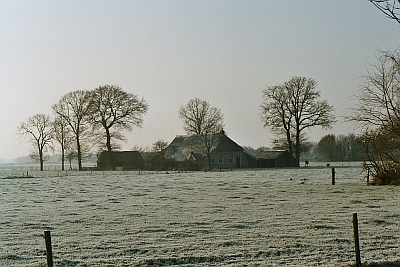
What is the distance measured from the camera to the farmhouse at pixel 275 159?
80688mm

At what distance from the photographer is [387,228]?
50.6ft

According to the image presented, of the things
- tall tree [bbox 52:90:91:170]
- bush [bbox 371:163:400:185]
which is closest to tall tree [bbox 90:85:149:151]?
tall tree [bbox 52:90:91:170]

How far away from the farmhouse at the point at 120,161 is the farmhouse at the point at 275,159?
20949mm

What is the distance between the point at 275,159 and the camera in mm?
81750

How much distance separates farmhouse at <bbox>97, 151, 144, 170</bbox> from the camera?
3042 inches

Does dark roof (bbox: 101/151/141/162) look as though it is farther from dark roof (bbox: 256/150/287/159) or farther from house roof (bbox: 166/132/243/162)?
dark roof (bbox: 256/150/287/159)

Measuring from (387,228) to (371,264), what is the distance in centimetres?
573

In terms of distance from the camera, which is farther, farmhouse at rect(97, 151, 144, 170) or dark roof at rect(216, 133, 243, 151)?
dark roof at rect(216, 133, 243, 151)

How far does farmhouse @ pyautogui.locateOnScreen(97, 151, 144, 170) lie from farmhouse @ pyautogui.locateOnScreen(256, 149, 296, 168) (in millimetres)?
20949

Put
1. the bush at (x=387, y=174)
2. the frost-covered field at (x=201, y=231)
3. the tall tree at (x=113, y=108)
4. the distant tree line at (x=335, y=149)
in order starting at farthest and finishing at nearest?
the distant tree line at (x=335, y=149) → the tall tree at (x=113, y=108) → the bush at (x=387, y=174) → the frost-covered field at (x=201, y=231)

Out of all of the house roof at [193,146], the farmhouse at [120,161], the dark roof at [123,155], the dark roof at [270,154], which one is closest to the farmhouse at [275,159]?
the dark roof at [270,154]

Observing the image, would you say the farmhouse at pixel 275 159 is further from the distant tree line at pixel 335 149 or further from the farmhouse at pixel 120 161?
the distant tree line at pixel 335 149

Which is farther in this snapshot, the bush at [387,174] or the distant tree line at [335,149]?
the distant tree line at [335,149]

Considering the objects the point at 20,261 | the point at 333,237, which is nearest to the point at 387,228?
the point at 333,237
